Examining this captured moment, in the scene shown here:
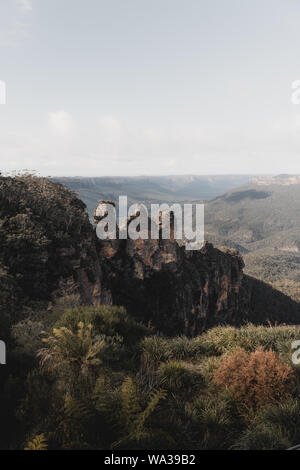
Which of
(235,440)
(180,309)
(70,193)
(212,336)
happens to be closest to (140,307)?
(180,309)

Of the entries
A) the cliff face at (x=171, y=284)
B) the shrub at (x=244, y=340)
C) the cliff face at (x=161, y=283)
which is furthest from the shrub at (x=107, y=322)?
the cliff face at (x=161, y=283)

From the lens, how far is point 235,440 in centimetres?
490

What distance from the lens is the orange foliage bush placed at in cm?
581

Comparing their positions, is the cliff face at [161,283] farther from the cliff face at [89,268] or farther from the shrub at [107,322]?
the shrub at [107,322]

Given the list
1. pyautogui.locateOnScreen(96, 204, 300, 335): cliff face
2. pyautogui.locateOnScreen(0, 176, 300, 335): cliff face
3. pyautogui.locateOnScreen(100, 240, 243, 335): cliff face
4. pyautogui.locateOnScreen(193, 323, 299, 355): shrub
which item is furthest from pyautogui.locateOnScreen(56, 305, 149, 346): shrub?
pyautogui.locateOnScreen(100, 240, 243, 335): cliff face

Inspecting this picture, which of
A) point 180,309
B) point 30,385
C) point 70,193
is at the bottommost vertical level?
point 180,309

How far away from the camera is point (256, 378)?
237 inches

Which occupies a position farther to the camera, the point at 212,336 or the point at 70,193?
the point at 70,193

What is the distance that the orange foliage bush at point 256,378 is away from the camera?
5.81m

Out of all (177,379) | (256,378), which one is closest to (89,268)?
(177,379)

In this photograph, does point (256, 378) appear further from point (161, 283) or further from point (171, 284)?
point (171, 284)

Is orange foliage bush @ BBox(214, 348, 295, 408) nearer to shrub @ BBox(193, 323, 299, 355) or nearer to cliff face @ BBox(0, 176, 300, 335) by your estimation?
shrub @ BBox(193, 323, 299, 355)

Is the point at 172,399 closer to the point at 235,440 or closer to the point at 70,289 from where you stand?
the point at 235,440
